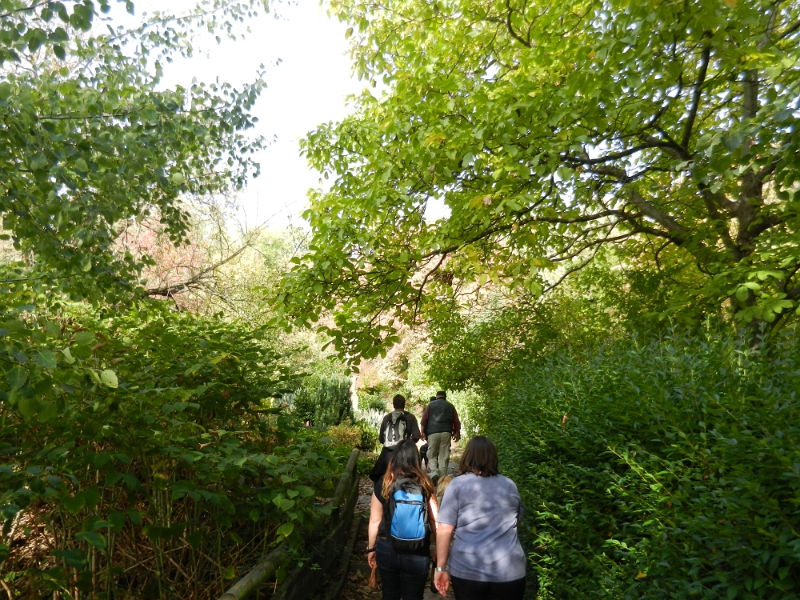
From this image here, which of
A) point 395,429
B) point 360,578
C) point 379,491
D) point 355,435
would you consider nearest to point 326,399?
point 355,435

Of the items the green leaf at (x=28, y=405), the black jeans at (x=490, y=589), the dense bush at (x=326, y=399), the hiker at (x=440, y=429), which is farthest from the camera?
the dense bush at (x=326, y=399)

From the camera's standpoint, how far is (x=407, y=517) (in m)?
4.36

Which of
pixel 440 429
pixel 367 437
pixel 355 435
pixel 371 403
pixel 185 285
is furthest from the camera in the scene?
pixel 371 403

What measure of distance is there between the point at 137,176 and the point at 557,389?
14.9 ft

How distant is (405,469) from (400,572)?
764 millimetres

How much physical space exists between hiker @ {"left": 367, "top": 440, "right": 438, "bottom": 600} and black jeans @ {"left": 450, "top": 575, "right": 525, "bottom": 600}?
0.47 meters

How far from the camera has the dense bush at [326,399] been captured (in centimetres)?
1781

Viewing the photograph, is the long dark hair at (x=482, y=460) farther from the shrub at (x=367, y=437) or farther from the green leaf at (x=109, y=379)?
the shrub at (x=367, y=437)

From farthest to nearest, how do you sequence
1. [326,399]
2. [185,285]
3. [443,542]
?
1. [326,399]
2. [185,285]
3. [443,542]

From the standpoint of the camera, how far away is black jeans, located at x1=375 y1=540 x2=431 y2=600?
14.3 feet

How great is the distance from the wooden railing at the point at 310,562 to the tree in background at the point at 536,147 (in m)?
A: 2.21

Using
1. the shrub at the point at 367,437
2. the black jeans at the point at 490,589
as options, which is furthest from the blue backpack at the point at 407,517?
the shrub at the point at 367,437

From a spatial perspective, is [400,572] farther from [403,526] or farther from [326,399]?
[326,399]

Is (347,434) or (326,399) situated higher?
(326,399)
